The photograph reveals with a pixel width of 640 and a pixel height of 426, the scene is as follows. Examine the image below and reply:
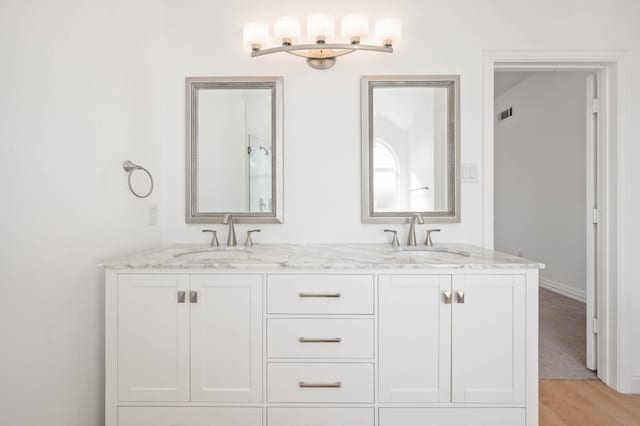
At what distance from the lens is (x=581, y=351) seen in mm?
2287

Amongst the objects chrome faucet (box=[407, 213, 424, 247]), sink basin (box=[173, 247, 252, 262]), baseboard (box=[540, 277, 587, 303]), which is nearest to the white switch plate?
chrome faucet (box=[407, 213, 424, 247])

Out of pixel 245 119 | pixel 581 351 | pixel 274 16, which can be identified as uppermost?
pixel 274 16

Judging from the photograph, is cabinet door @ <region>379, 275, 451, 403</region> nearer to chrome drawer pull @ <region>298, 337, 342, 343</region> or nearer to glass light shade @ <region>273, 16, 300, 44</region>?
chrome drawer pull @ <region>298, 337, 342, 343</region>

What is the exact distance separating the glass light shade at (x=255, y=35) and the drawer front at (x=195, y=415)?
5.93ft

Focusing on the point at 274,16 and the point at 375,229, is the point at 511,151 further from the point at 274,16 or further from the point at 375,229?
the point at 274,16

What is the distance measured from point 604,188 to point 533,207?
7.95 ft

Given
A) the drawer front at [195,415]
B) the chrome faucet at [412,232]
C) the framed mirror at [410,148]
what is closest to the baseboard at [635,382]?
the framed mirror at [410,148]

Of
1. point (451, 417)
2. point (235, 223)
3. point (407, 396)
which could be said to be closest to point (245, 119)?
point (235, 223)

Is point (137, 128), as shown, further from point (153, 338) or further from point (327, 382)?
Answer: point (327, 382)

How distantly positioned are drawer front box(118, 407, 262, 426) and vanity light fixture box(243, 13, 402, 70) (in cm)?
173

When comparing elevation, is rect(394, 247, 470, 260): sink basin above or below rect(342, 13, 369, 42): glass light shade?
below

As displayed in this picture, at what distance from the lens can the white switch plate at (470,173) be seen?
6.10 ft

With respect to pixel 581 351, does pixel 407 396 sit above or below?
above

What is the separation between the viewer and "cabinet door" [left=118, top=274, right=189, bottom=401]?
4.31 ft
